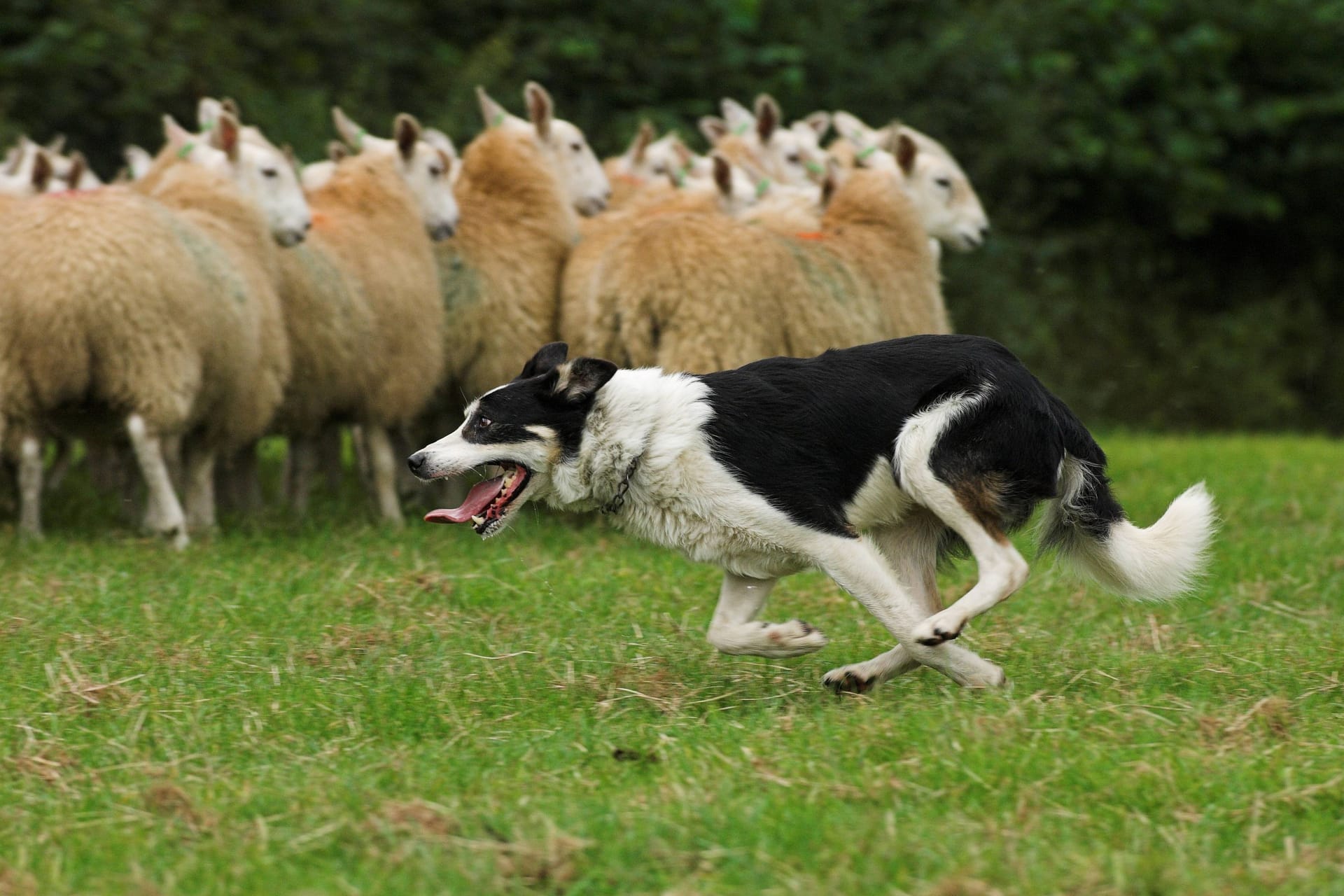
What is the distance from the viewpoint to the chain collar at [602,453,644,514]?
15.5ft

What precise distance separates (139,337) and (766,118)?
5.75 meters

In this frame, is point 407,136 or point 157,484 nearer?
point 157,484

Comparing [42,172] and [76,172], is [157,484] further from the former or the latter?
[76,172]

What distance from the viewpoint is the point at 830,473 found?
475cm

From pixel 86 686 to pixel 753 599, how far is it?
1859 millimetres

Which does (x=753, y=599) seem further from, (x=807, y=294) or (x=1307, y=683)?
(x=807, y=294)

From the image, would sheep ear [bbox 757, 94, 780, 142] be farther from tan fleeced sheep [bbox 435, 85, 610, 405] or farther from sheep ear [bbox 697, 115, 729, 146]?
tan fleeced sheep [bbox 435, 85, 610, 405]

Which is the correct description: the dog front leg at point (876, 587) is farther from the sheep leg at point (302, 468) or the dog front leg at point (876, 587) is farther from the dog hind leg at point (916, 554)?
the sheep leg at point (302, 468)

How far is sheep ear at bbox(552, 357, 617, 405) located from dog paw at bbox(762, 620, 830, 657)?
2.65 feet

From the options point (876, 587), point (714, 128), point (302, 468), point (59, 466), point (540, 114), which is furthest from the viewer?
point (714, 128)

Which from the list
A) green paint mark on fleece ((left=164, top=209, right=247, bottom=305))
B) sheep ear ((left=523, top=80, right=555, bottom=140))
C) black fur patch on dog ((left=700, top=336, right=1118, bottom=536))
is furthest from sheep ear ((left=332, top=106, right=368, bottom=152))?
black fur patch on dog ((left=700, top=336, right=1118, bottom=536))

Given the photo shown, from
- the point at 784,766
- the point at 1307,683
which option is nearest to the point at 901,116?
the point at 1307,683

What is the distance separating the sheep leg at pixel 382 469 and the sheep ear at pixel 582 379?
4273 millimetres

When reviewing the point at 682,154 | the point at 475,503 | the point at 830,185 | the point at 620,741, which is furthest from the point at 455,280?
the point at 620,741
